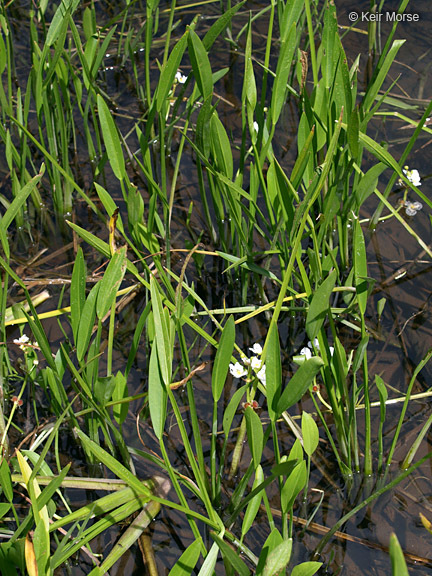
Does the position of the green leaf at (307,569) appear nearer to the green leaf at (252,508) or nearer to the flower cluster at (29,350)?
the green leaf at (252,508)

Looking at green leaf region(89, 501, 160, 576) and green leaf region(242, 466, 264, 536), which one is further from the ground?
green leaf region(242, 466, 264, 536)

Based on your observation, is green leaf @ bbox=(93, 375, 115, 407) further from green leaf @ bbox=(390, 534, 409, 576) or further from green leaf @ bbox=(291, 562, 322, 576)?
green leaf @ bbox=(390, 534, 409, 576)

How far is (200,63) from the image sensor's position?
1.37 meters

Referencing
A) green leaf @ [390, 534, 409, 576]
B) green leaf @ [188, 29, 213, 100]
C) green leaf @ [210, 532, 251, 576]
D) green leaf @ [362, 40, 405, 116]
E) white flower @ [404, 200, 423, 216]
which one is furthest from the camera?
white flower @ [404, 200, 423, 216]

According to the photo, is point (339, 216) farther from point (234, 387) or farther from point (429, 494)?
point (429, 494)

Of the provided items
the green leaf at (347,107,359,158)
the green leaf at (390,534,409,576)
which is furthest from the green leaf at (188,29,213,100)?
the green leaf at (390,534,409,576)

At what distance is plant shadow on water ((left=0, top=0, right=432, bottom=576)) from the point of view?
1.14 metres

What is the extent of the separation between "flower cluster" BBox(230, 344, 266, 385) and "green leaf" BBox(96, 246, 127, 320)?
1.20 feet

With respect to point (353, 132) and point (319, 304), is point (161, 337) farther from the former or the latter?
point (353, 132)

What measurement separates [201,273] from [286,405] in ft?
2.64

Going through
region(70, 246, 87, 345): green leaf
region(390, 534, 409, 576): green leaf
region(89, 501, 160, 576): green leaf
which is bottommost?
region(89, 501, 160, 576): green leaf

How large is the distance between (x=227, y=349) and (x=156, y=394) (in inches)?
5.8

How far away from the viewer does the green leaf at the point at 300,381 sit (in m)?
0.98

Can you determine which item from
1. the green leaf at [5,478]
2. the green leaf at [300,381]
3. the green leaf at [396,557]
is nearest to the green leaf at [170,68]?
the green leaf at [300,381]
